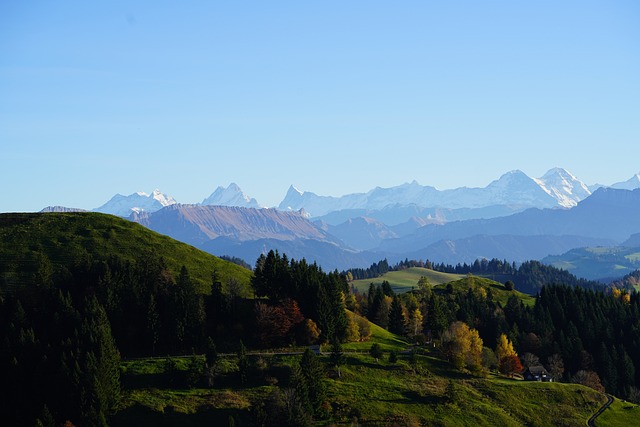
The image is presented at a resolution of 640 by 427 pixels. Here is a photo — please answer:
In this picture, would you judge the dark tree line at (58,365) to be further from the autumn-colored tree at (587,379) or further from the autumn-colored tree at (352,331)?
the autumn-colored tree at (587,379)

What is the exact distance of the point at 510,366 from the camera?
148375 millimetres

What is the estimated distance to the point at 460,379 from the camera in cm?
12862

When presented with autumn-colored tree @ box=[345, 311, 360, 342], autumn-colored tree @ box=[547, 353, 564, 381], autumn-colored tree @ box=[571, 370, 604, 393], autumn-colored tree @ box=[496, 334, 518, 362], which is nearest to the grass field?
autumn-colored tree @ box=[571, 370, 604, 393]

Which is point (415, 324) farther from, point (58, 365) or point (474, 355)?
point (58, 365)

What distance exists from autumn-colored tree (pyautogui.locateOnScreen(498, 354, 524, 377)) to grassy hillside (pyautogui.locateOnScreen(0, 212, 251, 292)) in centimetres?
5994

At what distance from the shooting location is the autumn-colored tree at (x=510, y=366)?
5822 inches

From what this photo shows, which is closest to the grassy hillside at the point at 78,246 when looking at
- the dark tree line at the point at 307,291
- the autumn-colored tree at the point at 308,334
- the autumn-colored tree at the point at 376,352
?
the dark tree line at the point at 307,291

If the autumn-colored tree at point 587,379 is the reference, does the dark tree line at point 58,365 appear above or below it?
above

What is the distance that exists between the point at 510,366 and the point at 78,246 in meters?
101

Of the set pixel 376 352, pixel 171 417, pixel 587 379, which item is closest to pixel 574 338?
pixel 587 379

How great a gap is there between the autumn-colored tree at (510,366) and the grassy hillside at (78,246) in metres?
59.9

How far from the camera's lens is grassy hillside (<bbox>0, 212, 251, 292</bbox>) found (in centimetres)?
14788

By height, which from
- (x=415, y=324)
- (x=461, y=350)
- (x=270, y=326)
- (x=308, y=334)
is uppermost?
(x=270, y=326)

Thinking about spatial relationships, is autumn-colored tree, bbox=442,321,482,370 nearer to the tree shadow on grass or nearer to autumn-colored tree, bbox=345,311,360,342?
autumn-colored tree, bbox=345,311,360,342
